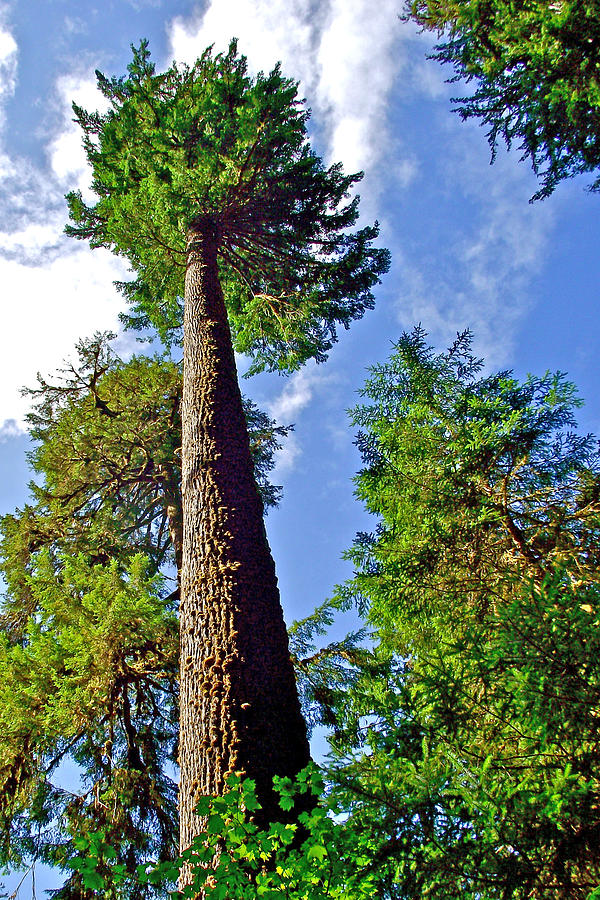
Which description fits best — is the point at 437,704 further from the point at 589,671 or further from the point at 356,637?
the point at 356,637

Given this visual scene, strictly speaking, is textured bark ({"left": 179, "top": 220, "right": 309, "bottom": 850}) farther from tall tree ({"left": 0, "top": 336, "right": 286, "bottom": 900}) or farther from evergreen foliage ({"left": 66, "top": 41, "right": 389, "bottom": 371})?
evergreen foliage ({"left": 66, "top": 41, "right": 389, "bottom": 371})

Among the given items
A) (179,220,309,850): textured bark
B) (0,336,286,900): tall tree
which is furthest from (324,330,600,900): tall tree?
(0,336,286,900): tall tree

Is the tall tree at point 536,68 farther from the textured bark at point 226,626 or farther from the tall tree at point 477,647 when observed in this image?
the textured bark at point 226,626

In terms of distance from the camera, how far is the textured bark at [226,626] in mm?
3010

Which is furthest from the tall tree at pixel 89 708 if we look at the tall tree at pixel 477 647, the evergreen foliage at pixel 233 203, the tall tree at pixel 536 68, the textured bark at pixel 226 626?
the tall tree at pixel 536 68

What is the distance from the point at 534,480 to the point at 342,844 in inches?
145

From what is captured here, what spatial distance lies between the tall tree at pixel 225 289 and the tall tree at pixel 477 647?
72cm

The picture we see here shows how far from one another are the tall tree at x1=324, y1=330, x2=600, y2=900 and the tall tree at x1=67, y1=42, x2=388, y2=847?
0.72 meters

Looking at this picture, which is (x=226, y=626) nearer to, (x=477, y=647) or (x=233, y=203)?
(x=477, y=647)

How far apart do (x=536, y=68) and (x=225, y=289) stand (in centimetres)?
574

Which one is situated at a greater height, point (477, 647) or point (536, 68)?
point (536, 68)

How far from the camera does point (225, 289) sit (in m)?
9.69

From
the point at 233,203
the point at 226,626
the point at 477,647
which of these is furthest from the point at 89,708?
the point at 233,203

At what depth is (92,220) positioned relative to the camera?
9781 millimetres
